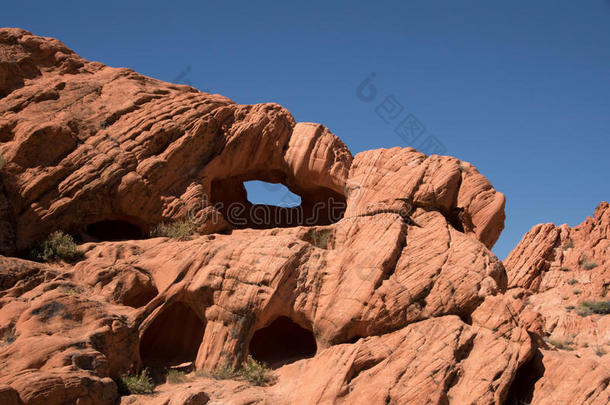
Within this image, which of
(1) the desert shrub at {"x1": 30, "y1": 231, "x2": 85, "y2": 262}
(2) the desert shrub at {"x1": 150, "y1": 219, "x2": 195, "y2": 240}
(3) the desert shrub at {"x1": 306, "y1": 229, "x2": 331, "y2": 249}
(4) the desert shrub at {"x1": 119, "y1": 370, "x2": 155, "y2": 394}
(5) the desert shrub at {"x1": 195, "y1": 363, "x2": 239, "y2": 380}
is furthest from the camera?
(2) the desert shrub at {"x1": 150, "y1": 219, "x2": 195, "y2": 240}

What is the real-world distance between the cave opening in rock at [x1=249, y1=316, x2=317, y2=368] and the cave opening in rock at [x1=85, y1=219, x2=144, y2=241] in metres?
5.08

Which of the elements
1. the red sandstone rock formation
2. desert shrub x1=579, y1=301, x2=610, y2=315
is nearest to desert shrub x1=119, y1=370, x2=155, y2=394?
the red sandstone rock formation

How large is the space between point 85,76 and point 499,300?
15159 mm

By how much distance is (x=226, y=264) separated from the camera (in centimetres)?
1775

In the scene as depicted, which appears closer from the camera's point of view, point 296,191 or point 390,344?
point 390,344

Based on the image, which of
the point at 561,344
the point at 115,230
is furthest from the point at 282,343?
the point at 561,344

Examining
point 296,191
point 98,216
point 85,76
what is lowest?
point 98,216

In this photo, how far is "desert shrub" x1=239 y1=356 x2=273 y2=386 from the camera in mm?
16531

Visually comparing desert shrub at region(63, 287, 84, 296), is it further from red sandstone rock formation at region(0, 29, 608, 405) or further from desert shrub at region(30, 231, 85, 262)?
desert shrub at region(30, 231, 85, 262)

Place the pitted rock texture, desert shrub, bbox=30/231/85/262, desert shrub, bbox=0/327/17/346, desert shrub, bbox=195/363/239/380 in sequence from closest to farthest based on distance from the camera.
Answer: desert shrub, bbox=0/327/17/346 < desert shrub, bbox=195/363/239/380 < desert shrub, bbox=30/231/85/262 < the pitted rock texture

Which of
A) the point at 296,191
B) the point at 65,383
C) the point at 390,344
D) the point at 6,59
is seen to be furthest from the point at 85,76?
the point at 390,344

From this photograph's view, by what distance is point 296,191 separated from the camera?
79.7ft

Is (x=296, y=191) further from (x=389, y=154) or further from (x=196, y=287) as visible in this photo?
(x=196, y=287)

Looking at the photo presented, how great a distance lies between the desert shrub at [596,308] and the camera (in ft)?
104
